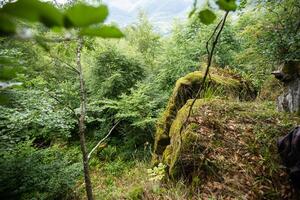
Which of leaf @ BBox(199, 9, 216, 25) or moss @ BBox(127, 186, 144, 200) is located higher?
leaf @ BBox(199, 9, 216, 25)

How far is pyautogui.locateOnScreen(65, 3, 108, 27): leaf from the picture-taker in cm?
23

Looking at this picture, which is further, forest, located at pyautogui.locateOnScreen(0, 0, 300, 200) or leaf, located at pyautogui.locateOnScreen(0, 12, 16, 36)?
forest, located at pyautogui.locateOnScreen(0, 0, 300, 200)

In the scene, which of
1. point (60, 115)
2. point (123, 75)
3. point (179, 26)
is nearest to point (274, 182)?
point (60, 115)

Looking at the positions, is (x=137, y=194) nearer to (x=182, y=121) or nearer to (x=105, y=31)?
(x=182, y=121)

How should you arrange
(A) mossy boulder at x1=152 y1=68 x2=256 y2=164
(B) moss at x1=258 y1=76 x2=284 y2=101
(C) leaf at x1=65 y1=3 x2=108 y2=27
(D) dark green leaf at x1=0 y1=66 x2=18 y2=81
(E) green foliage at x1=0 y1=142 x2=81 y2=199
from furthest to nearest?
(B) moss at x1=258 y1=76 x2=284 y2=101 < (A) mossy boulder at x1=152 y1=68 x2=256 y2=164 < (E) green foliage at x1=0 y1=142 x2=81 y2=199 < (D) dark green leaf at x1=0 y1=66 x2=18 y2=81 < (C) leaf at x1=65 y1=3 x2=108 y2=27

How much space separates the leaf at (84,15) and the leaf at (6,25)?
0.24 ft

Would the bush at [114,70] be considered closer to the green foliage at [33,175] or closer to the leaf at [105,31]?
the green foliage at [33,175]

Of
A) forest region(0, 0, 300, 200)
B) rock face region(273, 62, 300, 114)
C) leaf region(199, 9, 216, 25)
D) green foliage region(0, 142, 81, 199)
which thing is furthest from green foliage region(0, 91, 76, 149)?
leaf region(199, 9, 216, 25)

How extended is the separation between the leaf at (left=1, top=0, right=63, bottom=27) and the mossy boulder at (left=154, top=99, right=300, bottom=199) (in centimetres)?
271

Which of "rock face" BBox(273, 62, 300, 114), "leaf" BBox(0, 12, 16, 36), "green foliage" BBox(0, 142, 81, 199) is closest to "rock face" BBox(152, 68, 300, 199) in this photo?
"rock face" BBox(273, 62, 300, 114)

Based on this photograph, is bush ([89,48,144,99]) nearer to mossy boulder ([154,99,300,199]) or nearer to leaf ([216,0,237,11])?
mossy boulder ([154,99,300,199])

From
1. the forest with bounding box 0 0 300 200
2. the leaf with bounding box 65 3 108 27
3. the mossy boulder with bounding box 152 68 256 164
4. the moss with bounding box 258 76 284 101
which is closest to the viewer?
the leaf with bounding box 65 3 108 27

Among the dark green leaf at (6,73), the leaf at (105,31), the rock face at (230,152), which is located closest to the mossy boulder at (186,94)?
the rock face at (230,152)

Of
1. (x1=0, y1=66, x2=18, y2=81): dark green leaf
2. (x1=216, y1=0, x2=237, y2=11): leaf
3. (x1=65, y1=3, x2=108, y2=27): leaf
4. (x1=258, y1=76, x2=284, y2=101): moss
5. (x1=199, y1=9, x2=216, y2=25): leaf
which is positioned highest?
(x1=216, y1=0, x2=237, y2=11): leaf
